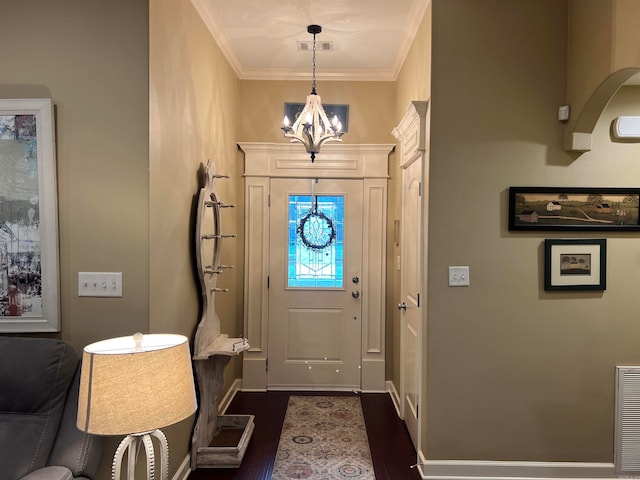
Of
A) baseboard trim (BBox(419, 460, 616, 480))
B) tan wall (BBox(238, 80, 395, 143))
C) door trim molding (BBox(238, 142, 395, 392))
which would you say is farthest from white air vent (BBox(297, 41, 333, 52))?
baseboard trim (BBox(419, 460, 616, 480))

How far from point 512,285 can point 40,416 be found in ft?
8.28

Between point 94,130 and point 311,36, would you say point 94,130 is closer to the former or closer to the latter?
point 94,130

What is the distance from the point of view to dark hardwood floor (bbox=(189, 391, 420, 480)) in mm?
2729

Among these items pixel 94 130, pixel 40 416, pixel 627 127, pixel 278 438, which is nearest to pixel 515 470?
pixel 278 438

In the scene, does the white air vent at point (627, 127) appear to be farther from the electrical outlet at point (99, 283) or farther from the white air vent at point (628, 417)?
the electrical outlet at point (99, 283)

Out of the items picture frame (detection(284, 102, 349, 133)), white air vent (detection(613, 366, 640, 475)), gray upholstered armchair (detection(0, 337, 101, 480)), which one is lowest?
white air vent (detection(613, 366, 640, 475))

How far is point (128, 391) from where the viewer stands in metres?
1.35

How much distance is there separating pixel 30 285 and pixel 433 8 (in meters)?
2.69

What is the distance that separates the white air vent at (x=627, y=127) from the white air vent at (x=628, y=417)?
141 cm

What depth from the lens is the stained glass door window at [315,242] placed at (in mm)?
4145

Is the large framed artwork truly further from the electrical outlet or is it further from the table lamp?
the table lamp

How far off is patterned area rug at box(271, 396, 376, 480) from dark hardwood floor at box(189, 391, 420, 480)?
0.06 m

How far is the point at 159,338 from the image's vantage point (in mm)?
1656

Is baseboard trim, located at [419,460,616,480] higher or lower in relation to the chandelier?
lower
